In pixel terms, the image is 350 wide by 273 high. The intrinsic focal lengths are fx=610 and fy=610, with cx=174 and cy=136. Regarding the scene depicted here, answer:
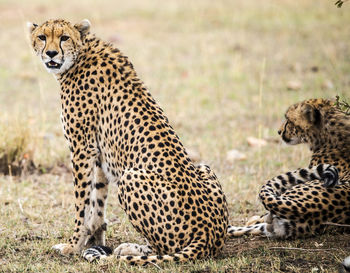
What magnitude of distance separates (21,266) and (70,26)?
1732 mm

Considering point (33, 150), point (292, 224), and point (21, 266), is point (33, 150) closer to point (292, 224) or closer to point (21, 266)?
point (21, 266)

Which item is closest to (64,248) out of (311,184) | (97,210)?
(97,210)

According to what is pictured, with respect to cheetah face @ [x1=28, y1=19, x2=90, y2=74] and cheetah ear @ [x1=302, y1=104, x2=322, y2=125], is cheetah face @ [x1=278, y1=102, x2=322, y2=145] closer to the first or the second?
cheetah ear @ [x1=302, y1=104, x2=322, y2=125]

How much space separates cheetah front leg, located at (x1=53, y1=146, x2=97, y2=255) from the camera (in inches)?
170

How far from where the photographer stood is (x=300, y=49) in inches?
440

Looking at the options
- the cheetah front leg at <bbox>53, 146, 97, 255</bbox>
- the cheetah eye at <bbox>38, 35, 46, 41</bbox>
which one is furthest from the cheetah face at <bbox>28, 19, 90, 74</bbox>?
the cheetah front leg at <bbox>53, 146, 97, 255</bbox>

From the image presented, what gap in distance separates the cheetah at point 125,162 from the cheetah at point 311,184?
55 cm

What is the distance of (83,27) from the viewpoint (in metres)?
4.50

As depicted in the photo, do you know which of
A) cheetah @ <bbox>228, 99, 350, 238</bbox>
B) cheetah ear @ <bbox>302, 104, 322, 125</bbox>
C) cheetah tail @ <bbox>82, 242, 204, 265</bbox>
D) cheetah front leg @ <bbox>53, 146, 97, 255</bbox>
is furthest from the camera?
cheetah ear @ <bbox>302, 104, 322, 125</bbox>

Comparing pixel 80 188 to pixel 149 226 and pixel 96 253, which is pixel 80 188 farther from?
pixel 149 226

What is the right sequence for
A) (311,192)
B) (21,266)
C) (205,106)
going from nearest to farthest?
(21,266) → (311,192) → (205,106)

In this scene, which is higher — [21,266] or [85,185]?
[85,185]

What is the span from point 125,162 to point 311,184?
1.36 m

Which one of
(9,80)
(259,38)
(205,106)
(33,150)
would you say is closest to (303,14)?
(259,38)
